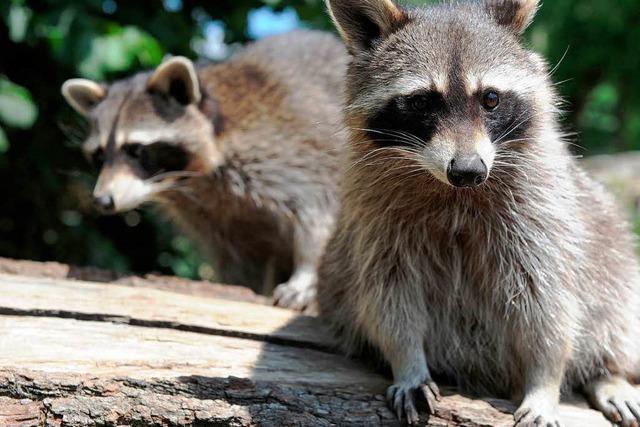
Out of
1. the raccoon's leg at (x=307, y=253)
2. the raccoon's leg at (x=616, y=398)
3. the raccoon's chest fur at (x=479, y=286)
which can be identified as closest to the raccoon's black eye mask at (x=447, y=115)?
the raccoon's chest fur at (x=479, y=286)

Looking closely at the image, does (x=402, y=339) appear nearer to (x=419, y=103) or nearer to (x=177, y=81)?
(x=419, y=103)

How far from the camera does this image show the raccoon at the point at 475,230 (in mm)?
3561

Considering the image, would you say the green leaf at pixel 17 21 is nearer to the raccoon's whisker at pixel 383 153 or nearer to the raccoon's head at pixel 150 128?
the raccoon's head at pixel 150 128

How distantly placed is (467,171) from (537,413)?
1.12 meters

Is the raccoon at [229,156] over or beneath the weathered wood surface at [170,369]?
over

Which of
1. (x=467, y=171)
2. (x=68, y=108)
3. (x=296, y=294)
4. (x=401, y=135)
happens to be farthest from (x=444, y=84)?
(x=68, y=108)

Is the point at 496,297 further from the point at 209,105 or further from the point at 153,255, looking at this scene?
the point at 153,255

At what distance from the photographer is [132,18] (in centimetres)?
615

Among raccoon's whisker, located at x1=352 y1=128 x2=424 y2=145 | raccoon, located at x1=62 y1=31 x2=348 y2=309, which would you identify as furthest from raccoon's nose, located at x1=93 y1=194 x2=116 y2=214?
raccoon's whisker, located at x1=352 y1=128 x2=424 y2=145

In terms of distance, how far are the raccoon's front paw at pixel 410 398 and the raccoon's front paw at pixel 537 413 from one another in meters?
0.35

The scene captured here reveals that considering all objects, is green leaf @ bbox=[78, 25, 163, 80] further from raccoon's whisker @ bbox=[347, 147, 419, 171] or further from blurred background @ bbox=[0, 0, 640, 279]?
raccoon's whisker @ bbox=[347, 147, 419, 171]

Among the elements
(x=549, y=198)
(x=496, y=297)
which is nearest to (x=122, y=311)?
(x=496, y=297)

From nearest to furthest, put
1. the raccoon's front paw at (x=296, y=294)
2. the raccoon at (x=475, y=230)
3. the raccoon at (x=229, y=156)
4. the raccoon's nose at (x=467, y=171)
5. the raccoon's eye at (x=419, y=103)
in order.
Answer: the raccoon's nose at (x=467, y=171)
the raccoon's eye at (x=419, y=103)
the raccoon at (x=475, y=230)
the raccoon's front paw at (x=296, y=294)
the raccoon at (x=229, y=156)

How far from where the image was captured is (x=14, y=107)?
211 inches
